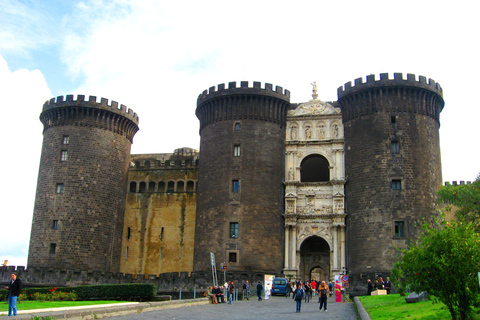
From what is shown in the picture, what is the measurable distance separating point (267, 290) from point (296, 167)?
548 inches

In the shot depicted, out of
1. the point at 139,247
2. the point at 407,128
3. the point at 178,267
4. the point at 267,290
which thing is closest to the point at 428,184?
the point at 407,128

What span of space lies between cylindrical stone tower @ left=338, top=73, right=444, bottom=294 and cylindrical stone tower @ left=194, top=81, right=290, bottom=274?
5.73m

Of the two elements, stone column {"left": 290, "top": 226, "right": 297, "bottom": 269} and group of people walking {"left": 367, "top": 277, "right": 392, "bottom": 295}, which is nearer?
group of people walking {"left": 367, "top": 277, "right": 392, "bottom": 295}

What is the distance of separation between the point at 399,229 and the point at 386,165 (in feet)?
16.2

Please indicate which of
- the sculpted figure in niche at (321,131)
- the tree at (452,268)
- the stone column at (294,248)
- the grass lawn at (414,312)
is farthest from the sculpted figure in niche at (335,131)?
the tree at (452,268)

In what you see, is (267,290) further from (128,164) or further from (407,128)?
(128,164)

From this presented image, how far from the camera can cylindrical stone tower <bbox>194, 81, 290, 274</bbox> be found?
42.5 m

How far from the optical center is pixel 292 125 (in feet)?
156

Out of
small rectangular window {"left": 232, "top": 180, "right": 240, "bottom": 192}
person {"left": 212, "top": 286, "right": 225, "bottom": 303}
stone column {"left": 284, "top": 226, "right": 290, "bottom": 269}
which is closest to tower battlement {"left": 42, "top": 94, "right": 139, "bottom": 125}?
small rectangular window {"left": 232, "top": 180, "right": 240, "bottom": 192}

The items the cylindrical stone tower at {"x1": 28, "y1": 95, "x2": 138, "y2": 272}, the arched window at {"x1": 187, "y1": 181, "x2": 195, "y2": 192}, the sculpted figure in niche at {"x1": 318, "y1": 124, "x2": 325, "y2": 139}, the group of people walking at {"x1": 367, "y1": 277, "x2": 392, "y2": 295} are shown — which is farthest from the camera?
the arched window at {"x1": 187, "y1": 181, "x2": 195, "y2": 192}

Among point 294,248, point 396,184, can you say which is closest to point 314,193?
point 294,248

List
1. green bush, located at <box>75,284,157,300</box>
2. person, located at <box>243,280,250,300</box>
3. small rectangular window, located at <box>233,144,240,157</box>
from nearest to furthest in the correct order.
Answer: green bush, located at <box>75,284,157,300</box>
person, located at <box>243,280,250,300</box>
small rectangular window, located at <box>233,144,240,157</box>

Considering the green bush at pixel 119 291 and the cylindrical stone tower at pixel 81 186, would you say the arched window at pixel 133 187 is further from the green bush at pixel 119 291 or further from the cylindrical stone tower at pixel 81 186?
the green bush at pixel 119 291

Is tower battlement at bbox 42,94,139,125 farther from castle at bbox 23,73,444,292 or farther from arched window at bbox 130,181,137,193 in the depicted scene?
arched window at bbox 130,181,137,193
